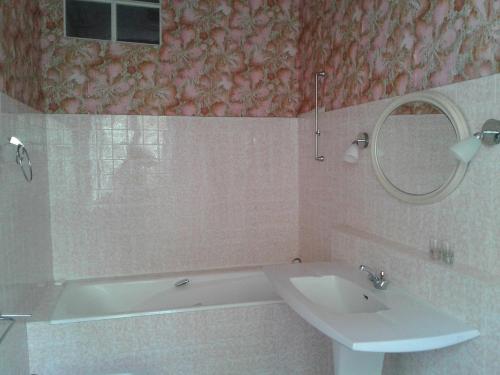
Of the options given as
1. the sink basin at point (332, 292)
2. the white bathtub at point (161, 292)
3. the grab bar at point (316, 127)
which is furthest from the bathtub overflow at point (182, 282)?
the grab bar at point (316, 127)

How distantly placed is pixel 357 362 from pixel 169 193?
1.95 metres

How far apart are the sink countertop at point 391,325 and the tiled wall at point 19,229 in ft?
4.17

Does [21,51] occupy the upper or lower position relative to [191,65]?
lower

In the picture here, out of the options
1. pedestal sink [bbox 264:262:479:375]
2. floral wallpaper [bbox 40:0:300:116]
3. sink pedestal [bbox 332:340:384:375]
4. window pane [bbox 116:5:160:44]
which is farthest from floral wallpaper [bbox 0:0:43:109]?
sink pedestal [bbox 332:340:384:375]

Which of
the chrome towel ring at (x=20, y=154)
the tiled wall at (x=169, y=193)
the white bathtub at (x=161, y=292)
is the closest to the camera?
the chrome towel ring at (x=20, y=154)

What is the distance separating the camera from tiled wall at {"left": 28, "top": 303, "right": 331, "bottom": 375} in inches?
88.4

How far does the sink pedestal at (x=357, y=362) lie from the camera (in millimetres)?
1727

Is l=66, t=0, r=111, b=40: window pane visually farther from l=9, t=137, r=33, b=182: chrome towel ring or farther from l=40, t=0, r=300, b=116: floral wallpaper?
l=9, t=137, r=33, b=182: chrome towel ring

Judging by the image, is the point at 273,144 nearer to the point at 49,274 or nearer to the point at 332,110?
the point at 332,110

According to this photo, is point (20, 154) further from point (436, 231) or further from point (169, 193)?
point (436, 231)

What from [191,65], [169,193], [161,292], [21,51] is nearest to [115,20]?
[191,65]

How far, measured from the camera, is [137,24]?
3041 mm

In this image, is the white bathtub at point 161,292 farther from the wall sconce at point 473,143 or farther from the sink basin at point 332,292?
the wall sconce at point 473,143

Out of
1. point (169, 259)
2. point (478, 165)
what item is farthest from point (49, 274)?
point (478, 165)
